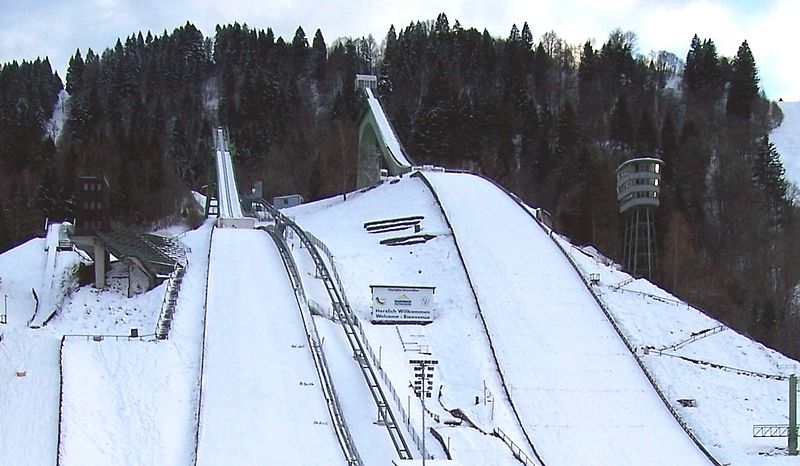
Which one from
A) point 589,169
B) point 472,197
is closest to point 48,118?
point 589,169

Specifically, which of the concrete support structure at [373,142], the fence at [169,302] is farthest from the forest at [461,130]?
the fence at [169,302]

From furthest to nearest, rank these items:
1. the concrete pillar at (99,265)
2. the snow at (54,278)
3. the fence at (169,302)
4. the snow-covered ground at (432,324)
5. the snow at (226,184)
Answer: the snow at (226,184) → the snow at (54,278) → the concrete pillar at (99,265) → the fence at (169,302) → the snow-covered ground at (432,324)

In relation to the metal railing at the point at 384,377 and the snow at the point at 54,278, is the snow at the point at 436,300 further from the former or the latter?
the snow at the point at 54,278

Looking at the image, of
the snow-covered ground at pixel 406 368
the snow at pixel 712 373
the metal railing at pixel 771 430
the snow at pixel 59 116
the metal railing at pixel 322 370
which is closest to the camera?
the metal railing at pixel 322 370

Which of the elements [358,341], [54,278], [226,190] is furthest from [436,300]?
[226,190]

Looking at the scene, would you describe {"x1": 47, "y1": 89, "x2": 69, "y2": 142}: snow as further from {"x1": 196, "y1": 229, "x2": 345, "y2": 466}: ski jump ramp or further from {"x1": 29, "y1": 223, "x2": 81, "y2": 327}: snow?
{"x1": 196, "y1": 229, "x2": 345, "y2": 466}: ski jump ramp

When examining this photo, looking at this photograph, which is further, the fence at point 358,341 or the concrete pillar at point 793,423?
the concrete pillar at point 793,423

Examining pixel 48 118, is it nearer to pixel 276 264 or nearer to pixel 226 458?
pixel 276 264
